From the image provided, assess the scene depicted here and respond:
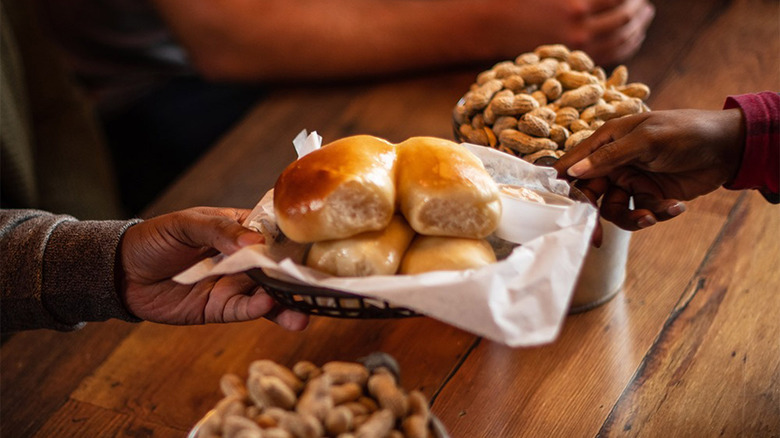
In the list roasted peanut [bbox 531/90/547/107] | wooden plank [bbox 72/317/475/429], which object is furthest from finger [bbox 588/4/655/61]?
wooden plank [bbox 72/317/475/429]

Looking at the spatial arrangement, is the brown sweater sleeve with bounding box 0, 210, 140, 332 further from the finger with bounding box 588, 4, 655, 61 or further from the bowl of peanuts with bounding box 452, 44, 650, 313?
the finger with bounding box 588, 4, 655, 61

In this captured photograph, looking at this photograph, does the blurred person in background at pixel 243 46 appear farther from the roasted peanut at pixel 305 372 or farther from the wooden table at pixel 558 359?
the roasted peanut at pixel 305 372

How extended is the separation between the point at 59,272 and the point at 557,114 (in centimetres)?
57

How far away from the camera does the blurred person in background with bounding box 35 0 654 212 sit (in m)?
1.26

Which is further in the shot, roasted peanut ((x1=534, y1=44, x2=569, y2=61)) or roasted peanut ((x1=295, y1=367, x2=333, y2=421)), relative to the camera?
roasted peanut ((x1=534, y1=44, x2=569, y2=61))

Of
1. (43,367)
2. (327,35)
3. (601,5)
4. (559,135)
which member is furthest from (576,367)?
(327,35)

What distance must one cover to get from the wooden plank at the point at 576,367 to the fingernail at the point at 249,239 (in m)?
0.24

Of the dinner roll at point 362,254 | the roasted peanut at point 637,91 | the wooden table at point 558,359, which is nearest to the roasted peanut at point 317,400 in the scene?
the dinner roll at point 362,254

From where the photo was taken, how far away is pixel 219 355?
82 centimetres

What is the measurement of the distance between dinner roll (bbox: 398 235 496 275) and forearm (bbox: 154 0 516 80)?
2.46 ft

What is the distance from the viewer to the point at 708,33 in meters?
1.27

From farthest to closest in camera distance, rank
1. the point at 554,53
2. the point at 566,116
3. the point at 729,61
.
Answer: the point at 729,61, the point at 554,53, the point at 566,116

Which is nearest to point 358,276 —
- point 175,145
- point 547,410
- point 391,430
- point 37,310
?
point 391,430

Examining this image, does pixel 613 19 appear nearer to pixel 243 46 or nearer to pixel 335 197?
pixel 243 46
